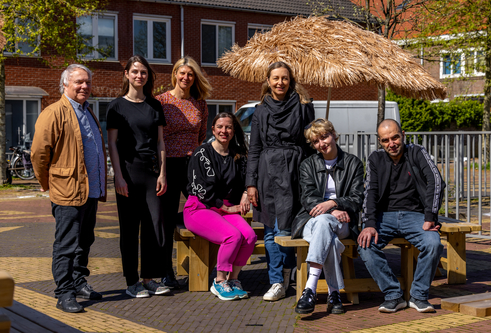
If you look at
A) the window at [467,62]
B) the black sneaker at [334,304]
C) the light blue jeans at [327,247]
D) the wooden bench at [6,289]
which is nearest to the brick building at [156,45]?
the window at [467,62]

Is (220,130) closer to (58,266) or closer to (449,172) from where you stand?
(58,266)

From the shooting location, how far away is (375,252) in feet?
16.0

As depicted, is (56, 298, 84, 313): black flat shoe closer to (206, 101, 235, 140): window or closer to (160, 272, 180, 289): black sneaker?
(160, 272, 180, 289): black sneaker

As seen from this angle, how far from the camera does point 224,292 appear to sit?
5090 millimetres

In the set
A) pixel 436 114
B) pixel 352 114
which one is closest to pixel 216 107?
pixel 352 114

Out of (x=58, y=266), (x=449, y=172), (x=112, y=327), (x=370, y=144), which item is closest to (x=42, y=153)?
(x=58, y=266)

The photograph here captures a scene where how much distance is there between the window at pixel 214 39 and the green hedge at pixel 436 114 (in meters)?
7.34

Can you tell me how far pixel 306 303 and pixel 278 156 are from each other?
1.35m

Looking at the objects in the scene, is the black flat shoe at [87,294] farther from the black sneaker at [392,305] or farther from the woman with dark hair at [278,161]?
the black sneaker at [392,305]

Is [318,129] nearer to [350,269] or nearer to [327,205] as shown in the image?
[327,205]

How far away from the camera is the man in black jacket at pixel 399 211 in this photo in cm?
477

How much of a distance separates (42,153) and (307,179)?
221cm

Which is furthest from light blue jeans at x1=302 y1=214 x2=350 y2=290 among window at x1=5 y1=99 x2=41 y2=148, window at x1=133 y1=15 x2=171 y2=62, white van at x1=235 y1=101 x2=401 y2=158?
window at x1=133 y1=15 x2=171 y2=62

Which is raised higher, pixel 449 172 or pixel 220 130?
pixel 220 130
